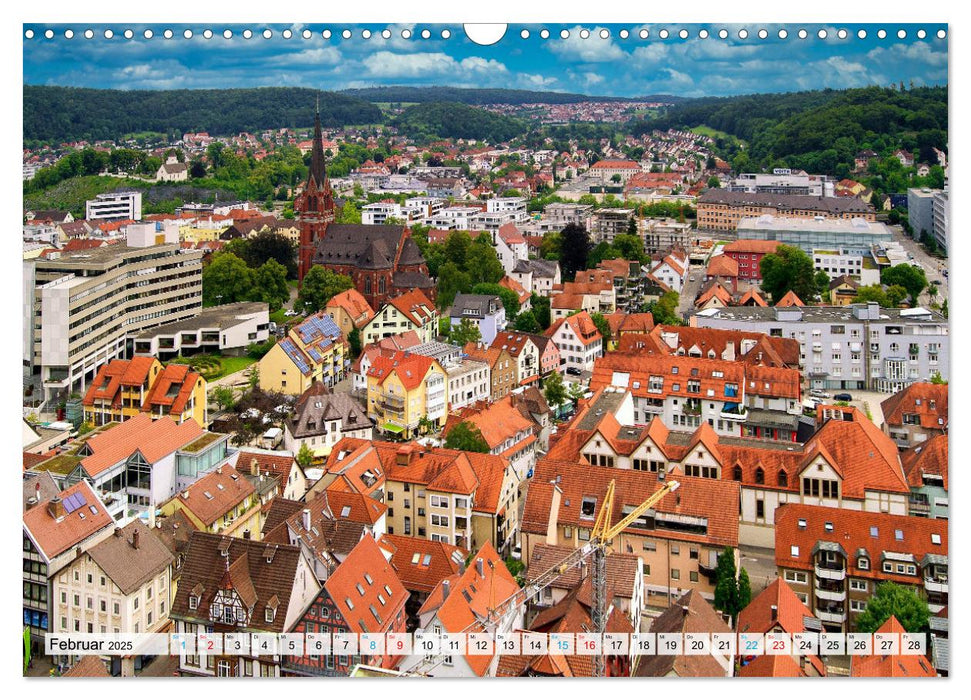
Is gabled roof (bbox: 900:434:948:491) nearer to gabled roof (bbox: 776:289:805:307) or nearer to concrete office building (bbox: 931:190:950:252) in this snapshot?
concrete office building (bbox: 931:190:950:252)

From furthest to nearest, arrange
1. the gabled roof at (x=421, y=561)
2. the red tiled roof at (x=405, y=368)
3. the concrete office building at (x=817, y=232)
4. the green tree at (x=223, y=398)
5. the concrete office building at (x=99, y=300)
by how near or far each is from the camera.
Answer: the concrete office building at (x=817, y=232), the red tiled roof at (x=405, y=368), the green tree at (x=223, y=398), the gabled roof at (x=421, y=561), the concrete office building at (x=99, y=300)

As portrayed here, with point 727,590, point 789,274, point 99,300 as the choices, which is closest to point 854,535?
point 727,590

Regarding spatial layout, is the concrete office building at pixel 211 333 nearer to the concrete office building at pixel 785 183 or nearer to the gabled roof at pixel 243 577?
the gabled roof at pixel 243 577

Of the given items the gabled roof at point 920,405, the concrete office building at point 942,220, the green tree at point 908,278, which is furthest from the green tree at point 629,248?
the concrete office building at point 942,220

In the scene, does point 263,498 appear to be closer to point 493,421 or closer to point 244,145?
point 493,421

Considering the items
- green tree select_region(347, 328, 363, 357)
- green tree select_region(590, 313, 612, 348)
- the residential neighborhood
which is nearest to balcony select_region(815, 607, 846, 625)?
the residential neighborhood

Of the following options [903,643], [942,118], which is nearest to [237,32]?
[942,118]
